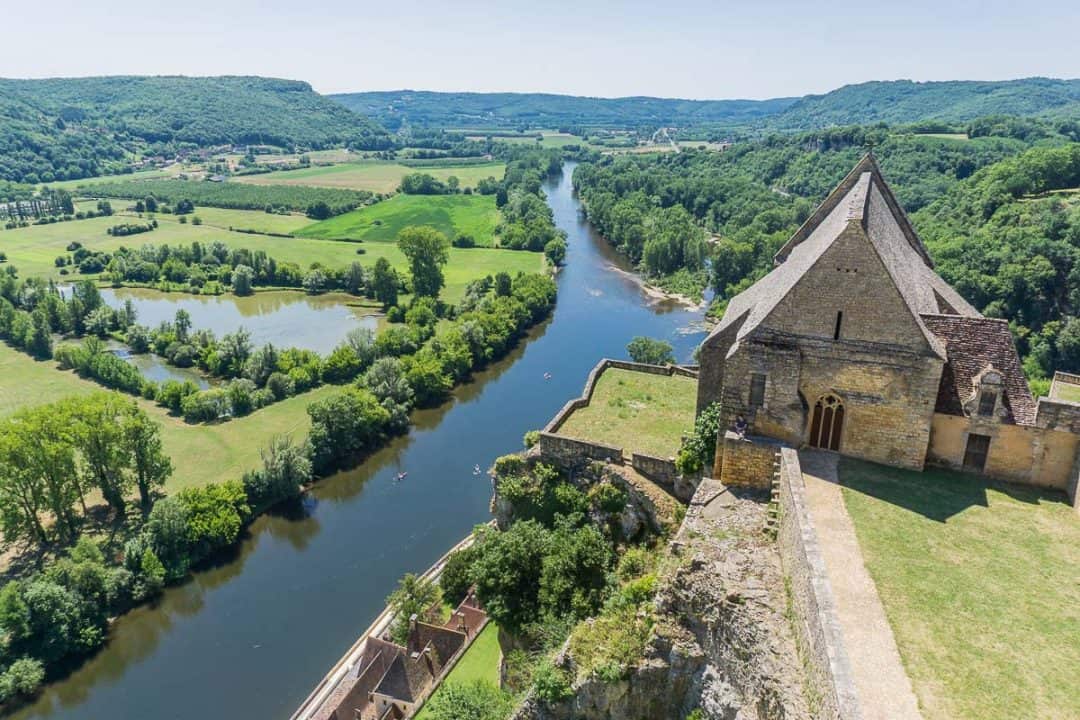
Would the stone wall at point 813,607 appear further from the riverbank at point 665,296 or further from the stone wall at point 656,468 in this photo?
the riverbank at point 665,296

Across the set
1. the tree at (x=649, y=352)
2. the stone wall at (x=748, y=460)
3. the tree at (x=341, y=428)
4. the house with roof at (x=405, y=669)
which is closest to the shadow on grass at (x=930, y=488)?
the stone wall at (x=748, y=460)

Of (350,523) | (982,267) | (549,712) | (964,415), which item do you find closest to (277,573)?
(350,523)

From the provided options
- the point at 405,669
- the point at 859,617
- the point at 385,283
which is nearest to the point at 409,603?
the point at 405,669

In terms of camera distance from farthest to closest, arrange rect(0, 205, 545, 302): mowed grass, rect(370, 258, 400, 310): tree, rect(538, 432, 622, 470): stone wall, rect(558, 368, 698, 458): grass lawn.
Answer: rect(0, 205, 545, 302): mowed grass, rect(370, 258, 400, 310): tree, rect(558, 368, 698, 458): grass lawn, rect(538, 432, 622, 470): stone wall

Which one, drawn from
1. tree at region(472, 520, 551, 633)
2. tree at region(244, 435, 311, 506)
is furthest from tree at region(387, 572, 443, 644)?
tree at region(244, 435, 311, 506)

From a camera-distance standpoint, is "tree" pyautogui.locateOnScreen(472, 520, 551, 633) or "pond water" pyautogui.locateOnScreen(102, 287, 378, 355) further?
"pond water" pyautogui.locateOnScreen(102, 287, 378, 355)

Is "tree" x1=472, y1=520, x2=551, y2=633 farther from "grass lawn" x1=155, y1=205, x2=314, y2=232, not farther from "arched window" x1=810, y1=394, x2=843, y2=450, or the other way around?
"grass lawn" x1=155, y1=205, x2=314, y2=232

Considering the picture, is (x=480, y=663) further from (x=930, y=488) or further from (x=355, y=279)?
(x=355, y=279)

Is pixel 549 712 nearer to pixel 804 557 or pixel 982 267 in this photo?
pixel 804 557
